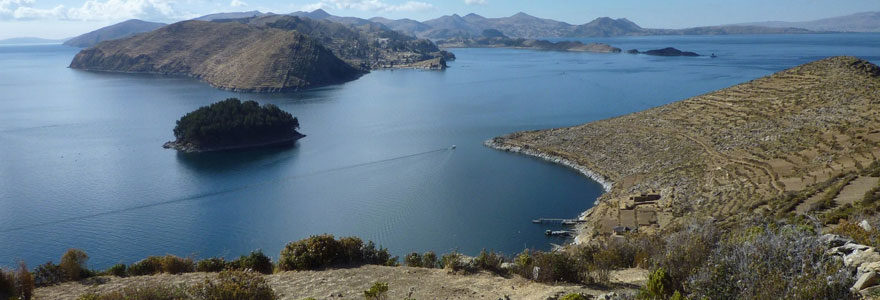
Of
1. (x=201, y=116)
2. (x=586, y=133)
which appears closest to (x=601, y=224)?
(x=586, y=133)

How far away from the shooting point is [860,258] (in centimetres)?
720

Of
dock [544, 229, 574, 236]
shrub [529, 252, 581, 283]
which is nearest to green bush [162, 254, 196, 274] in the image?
shrub [529, 252, 581, 283]

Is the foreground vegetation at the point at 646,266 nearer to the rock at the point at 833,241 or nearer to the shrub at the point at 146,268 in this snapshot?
the shrub at the point at 146,268

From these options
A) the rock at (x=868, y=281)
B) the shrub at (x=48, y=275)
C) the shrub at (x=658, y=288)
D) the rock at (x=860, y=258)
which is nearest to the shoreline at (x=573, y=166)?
the shrub at (x=658, y=288)

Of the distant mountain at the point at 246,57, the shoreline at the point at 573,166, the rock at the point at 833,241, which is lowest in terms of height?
the shoreline at the point at 573,166

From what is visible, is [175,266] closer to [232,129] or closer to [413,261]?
[413,261]

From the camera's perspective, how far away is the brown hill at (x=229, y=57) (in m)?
96.3

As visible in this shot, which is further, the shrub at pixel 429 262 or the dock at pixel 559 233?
the dock at pixel 559 233

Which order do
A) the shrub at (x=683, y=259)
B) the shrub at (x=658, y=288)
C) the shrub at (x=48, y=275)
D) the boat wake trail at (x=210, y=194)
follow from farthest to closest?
the boat wake trail at (x=210, y=194)
the shrub at (x=48, y=275)
the shrub at (x=683, y=259)
the shrub at (x=658, y=288)

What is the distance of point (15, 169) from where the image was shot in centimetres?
4031

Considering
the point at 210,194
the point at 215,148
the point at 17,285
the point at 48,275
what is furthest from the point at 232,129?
the point at 17,285

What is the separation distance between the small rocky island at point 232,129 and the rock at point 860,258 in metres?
47.7

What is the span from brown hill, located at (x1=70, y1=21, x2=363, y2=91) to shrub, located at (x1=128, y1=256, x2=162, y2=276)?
7812cm

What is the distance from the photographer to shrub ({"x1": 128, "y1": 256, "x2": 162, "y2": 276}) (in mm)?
14492
